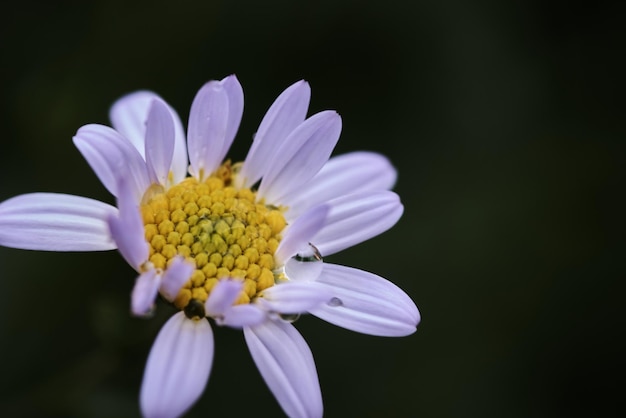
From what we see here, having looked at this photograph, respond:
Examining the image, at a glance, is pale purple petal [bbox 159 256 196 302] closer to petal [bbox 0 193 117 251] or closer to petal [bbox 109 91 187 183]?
petal [bbox 0 193 117 251]

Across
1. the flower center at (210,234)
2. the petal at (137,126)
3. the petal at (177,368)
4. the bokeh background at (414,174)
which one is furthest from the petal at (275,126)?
the bokeh background at (414,174)

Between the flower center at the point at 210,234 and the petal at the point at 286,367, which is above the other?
the flower center at the point at 210,234

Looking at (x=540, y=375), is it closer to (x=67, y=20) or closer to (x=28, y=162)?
(x=28, y=162)

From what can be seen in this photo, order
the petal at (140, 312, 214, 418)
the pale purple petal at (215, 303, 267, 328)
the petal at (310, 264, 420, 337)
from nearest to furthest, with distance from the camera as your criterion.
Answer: the petal at (140, 312, 214, 418)
the pale purple petal at (215, 303, 267, 328)
the petal at (310, 264, 420, 337)

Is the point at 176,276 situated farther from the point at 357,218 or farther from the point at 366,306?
the point at 357,218

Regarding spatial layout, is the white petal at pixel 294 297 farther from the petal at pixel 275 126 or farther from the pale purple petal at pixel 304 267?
the petal at pixel 275 126

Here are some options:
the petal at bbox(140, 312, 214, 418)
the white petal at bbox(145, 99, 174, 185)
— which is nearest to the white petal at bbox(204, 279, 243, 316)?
the petal at bbox(140, 312, 214, 418)
